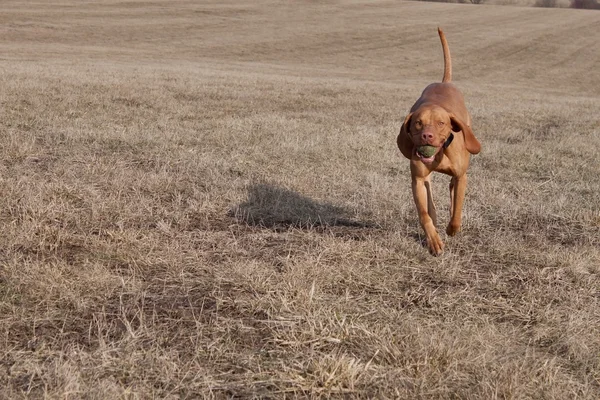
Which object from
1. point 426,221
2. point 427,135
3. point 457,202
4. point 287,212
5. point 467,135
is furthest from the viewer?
point 287,212

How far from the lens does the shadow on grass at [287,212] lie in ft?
16.4

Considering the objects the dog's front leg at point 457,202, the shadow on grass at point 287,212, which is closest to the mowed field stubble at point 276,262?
the shadow on grass at point 287,212

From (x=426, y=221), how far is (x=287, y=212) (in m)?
Result: 1.33

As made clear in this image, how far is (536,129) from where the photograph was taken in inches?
462

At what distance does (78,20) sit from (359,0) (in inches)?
1133

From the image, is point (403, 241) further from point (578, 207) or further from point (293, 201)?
point (578, 207)

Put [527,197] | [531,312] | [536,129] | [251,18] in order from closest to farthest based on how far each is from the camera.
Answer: [531,312] → [527,197] → [536,129] → [251,18]

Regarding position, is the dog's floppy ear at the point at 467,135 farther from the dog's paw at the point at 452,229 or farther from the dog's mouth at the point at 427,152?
→ the dog's paw at the point at 452,229

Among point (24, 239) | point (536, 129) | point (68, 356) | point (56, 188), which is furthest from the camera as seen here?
point (536, 129)

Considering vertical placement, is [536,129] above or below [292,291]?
below

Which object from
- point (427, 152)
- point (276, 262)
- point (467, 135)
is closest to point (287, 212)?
point (276, 262)

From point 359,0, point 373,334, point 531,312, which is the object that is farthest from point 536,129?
point 359,0

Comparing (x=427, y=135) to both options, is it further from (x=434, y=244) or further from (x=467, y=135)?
(x=434, y=244)

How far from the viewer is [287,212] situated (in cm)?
528
